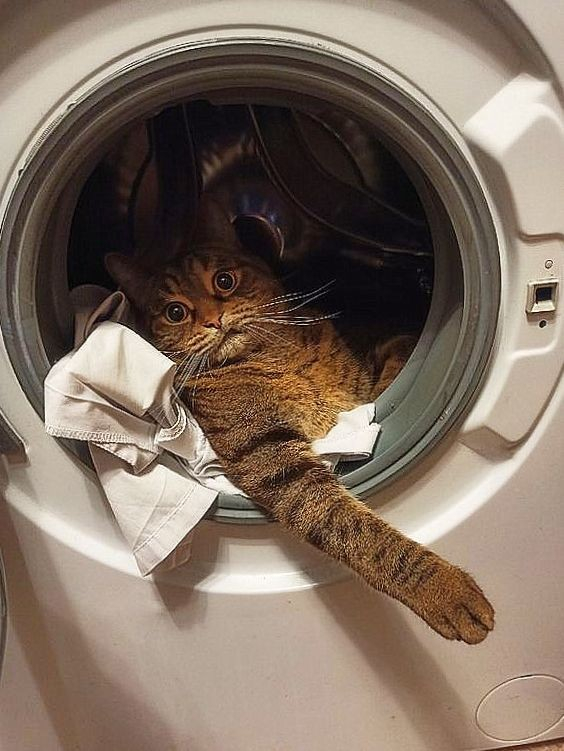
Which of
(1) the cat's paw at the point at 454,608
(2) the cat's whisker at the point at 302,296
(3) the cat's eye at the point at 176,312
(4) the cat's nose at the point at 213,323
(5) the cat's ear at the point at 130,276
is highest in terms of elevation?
(5) the cat's ear at the point at 130,276

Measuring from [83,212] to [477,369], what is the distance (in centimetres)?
62

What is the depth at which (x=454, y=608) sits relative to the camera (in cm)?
79

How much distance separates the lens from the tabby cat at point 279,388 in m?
0.81

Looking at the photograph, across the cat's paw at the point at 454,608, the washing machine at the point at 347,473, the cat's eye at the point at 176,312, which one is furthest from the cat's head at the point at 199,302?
the cat's paw at the point at 454,608

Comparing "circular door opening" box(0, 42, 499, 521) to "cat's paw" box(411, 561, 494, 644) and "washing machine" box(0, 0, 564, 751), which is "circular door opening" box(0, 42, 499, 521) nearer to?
"washing machine" box(0, 0, 564, 751)

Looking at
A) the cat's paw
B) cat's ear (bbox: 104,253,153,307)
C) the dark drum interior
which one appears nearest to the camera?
the cat's paw

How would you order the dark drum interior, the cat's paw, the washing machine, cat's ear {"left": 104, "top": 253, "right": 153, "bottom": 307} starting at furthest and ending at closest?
the dark drum interior, cat's ear {"left": 104, "top": 253, "right": 153, "bottom": 307}, the cat's paw, the washing machine

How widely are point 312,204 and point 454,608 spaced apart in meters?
0.60

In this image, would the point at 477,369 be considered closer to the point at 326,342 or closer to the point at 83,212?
the point at 326,342

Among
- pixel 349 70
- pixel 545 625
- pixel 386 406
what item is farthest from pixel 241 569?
pixel 349 70

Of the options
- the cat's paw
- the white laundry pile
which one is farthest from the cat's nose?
the cat's paw

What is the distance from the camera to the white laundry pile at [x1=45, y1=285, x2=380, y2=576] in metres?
0.78

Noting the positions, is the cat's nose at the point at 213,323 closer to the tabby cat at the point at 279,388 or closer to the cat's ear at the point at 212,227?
the tabby cat at the point at 279,388

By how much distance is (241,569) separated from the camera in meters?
0.88
